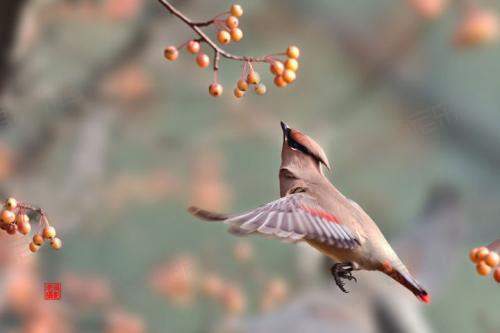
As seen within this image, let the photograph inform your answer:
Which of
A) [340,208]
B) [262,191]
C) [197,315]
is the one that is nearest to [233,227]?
[340,208]

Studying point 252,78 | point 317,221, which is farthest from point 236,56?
point 317,221

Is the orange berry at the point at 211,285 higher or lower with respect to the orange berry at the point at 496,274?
lower

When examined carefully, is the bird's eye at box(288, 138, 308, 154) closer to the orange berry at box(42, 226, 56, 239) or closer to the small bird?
the small bird

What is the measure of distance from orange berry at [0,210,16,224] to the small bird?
213mm

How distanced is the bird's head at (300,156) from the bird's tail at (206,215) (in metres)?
0.24

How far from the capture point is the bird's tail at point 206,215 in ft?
1.48

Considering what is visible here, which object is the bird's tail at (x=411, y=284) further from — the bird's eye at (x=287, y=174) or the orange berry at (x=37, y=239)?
the orange berry at (x=37, y=239)

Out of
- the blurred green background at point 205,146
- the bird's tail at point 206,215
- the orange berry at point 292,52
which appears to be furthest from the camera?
the blurred green background at point 205,146

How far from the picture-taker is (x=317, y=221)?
0.58 metres

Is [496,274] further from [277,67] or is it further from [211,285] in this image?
[211,285]

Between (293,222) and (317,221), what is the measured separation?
0.04 meters

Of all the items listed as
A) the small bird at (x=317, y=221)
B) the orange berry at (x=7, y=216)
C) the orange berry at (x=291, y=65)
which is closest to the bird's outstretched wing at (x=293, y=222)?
the small bird at (x=317, y=221)

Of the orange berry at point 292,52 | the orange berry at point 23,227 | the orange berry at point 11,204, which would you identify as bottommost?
the orange berry at point 23,227

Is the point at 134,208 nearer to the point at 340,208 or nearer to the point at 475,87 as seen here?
the point at 475,87
